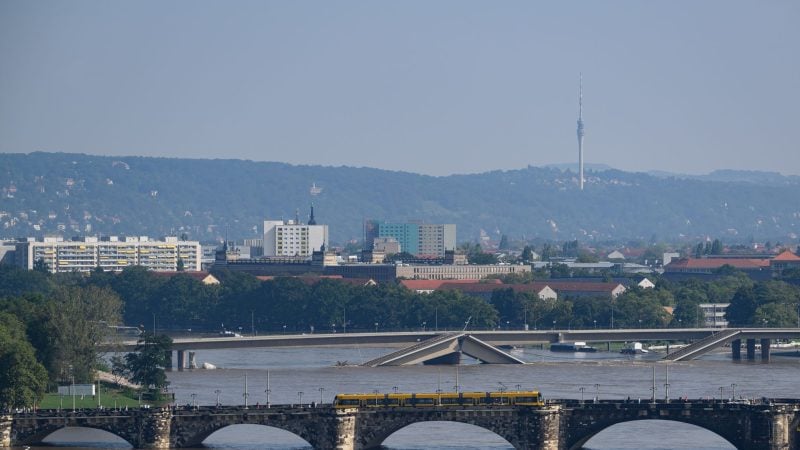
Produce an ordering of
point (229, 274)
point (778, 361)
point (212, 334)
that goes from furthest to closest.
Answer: point (229, 274) < point (212, 334) < point (778, 361)

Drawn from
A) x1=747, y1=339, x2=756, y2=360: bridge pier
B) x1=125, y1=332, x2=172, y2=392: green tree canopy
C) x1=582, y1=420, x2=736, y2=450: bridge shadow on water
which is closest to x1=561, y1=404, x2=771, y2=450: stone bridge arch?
x1=582, y1=420, x2=736, y2=450: bridge shadow on water

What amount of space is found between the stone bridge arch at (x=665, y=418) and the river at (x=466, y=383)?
1.41 m

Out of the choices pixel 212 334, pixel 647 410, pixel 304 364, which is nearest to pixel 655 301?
pixel 212 334

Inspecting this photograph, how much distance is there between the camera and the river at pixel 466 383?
76.4 meters

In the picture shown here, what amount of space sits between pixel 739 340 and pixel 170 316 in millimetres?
54008

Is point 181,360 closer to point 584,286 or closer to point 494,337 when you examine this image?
point 494,337

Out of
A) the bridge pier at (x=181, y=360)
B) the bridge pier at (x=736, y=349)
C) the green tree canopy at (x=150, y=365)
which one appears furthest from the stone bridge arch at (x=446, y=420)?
the bridge pier at (x=736, y=349)

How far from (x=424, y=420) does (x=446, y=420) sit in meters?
0.72

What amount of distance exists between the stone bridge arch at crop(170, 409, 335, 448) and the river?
1071 mm

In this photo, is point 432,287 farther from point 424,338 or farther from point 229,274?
point 424,338

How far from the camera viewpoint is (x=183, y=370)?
369 feet

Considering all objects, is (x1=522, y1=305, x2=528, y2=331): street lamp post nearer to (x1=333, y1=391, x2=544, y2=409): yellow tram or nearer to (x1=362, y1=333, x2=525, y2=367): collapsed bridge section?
(x1=362, y1=333, x2=525, y2=367): collapsed bridge section

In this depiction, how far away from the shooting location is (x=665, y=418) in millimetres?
72812

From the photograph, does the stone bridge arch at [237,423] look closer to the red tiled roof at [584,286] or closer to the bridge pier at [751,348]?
the bridge pier at [751,348]
